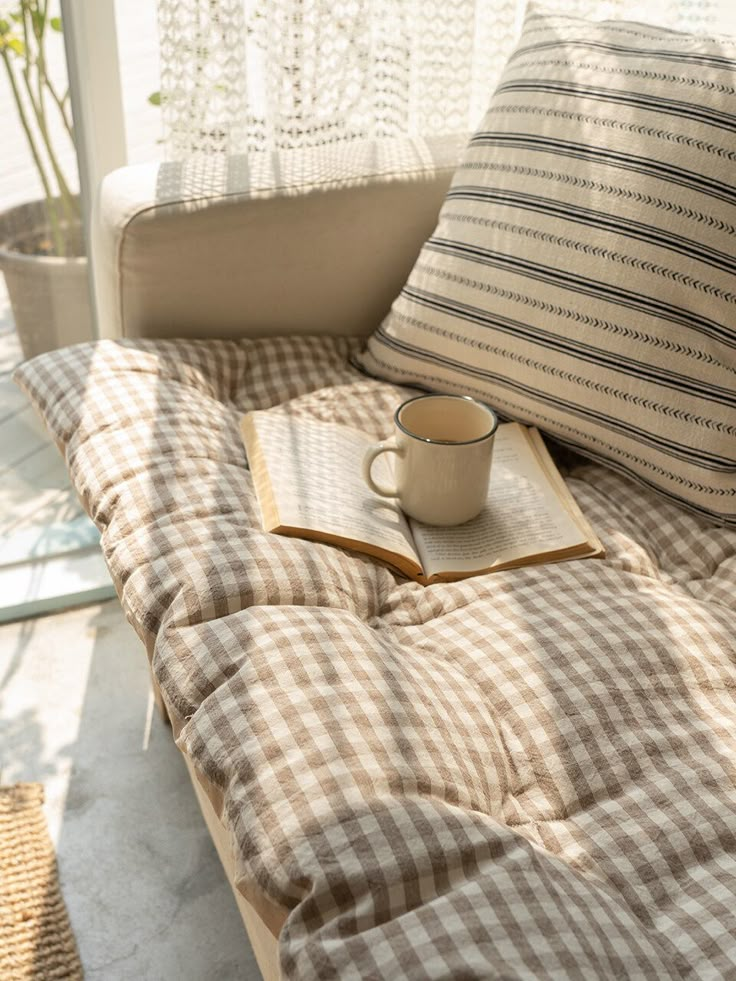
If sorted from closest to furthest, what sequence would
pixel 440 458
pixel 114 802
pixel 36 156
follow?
pixel 440 458
pixel 114 802
pixel 36 156

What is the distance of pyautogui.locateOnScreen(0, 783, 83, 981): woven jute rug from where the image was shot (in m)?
1.11

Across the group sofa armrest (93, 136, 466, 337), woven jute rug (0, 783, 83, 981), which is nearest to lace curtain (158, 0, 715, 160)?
sofa armrest (93, 136, 466, 337)

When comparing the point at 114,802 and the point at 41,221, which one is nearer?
the point at 114,802

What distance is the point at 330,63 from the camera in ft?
4.59

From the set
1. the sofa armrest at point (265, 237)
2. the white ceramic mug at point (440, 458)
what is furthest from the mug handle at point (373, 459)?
the sofa armrest at point (265, 237)

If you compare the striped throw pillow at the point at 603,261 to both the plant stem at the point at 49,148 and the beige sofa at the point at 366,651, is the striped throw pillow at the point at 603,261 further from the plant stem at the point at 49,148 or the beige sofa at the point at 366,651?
the plant stem at the point at 49,148

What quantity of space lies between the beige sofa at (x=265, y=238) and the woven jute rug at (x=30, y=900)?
22 centimetres

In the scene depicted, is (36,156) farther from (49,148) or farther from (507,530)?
(507,530)

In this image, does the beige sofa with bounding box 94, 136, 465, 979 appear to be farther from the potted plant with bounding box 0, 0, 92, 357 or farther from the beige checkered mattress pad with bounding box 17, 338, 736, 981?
the potted plant with bounding box 0, 0, 92, 357

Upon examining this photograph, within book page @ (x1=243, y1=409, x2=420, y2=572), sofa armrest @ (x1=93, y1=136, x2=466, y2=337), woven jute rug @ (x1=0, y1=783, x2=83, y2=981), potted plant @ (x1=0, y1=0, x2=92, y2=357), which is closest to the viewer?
book page @ (x1=243, y1=409, x2=420, y2=572)

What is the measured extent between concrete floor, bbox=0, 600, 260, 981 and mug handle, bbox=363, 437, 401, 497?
527 millimetres

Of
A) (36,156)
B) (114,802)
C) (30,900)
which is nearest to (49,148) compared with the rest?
(36,156)

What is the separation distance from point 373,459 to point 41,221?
2.78ft

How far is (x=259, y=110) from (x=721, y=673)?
3.33ft
